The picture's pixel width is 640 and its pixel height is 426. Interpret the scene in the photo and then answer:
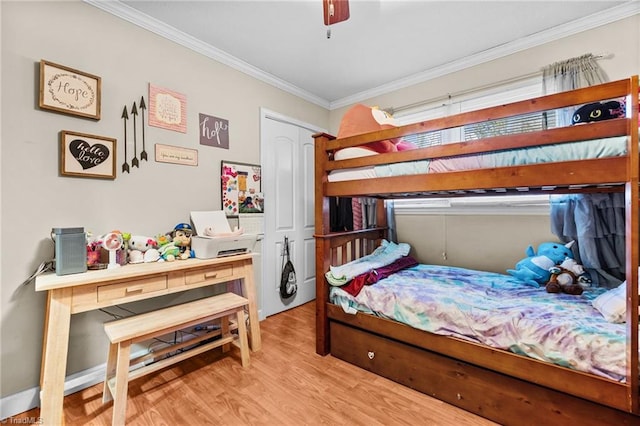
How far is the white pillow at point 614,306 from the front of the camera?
1.26 metres

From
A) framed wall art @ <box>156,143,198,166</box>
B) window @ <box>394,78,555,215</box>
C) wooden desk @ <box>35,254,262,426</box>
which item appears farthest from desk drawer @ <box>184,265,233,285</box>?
window @ <box>394,78,555,215</box>

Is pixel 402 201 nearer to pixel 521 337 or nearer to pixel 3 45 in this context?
pixel 521 337

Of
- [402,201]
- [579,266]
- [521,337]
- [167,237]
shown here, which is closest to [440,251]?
[402,201]

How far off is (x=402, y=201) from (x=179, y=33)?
2.65 metres

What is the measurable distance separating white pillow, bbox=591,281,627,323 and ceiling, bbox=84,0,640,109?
79.6 inches

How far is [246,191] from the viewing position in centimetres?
269

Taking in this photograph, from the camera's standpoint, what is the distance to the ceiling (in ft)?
6.38

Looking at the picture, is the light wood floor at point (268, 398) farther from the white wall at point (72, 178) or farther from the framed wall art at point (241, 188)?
the framed wall art at point (241, 188)

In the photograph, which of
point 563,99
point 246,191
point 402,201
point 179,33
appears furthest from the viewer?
point 402,201

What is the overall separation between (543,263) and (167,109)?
315cm

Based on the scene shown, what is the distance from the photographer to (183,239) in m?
2.04

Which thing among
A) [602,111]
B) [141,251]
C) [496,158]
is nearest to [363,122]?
[496,158]

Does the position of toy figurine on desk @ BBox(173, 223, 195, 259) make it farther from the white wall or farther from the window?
the window

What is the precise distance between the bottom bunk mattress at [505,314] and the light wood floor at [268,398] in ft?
1.41
